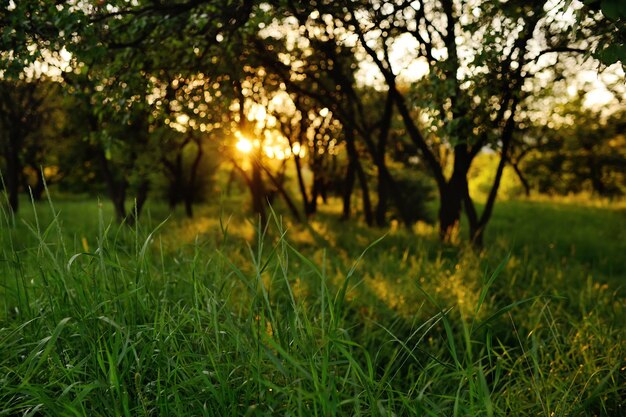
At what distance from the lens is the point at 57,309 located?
2.83m

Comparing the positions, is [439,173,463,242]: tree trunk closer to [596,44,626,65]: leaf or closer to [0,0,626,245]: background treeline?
[0,0,626,245]: background treeline

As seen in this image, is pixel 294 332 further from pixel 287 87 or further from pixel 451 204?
pixel 287 87

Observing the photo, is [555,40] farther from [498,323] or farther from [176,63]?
[176,63]

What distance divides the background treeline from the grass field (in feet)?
2.85

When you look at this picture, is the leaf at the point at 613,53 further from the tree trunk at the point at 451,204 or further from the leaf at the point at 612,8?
the tree trunk at the point at 451,204

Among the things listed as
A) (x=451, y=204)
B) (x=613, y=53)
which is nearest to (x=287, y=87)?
(x=451, y=204)

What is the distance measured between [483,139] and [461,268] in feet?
9.86

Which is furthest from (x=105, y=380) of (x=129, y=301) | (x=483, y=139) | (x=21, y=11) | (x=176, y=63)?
(x=483, y=139)

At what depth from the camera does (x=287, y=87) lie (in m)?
12.2

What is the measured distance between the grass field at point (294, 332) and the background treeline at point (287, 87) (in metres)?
0.87

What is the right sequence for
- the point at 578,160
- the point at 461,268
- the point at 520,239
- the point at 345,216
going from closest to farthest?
the point at 461,268
the point at 520,239
the point at 345,216
the point at 578,160

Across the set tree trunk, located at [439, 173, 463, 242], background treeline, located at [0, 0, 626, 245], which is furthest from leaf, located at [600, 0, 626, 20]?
tree trunk, located at [439, 173, 463, 242]

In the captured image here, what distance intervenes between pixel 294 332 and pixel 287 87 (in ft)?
34.5

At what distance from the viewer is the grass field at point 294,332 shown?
2246 mm
